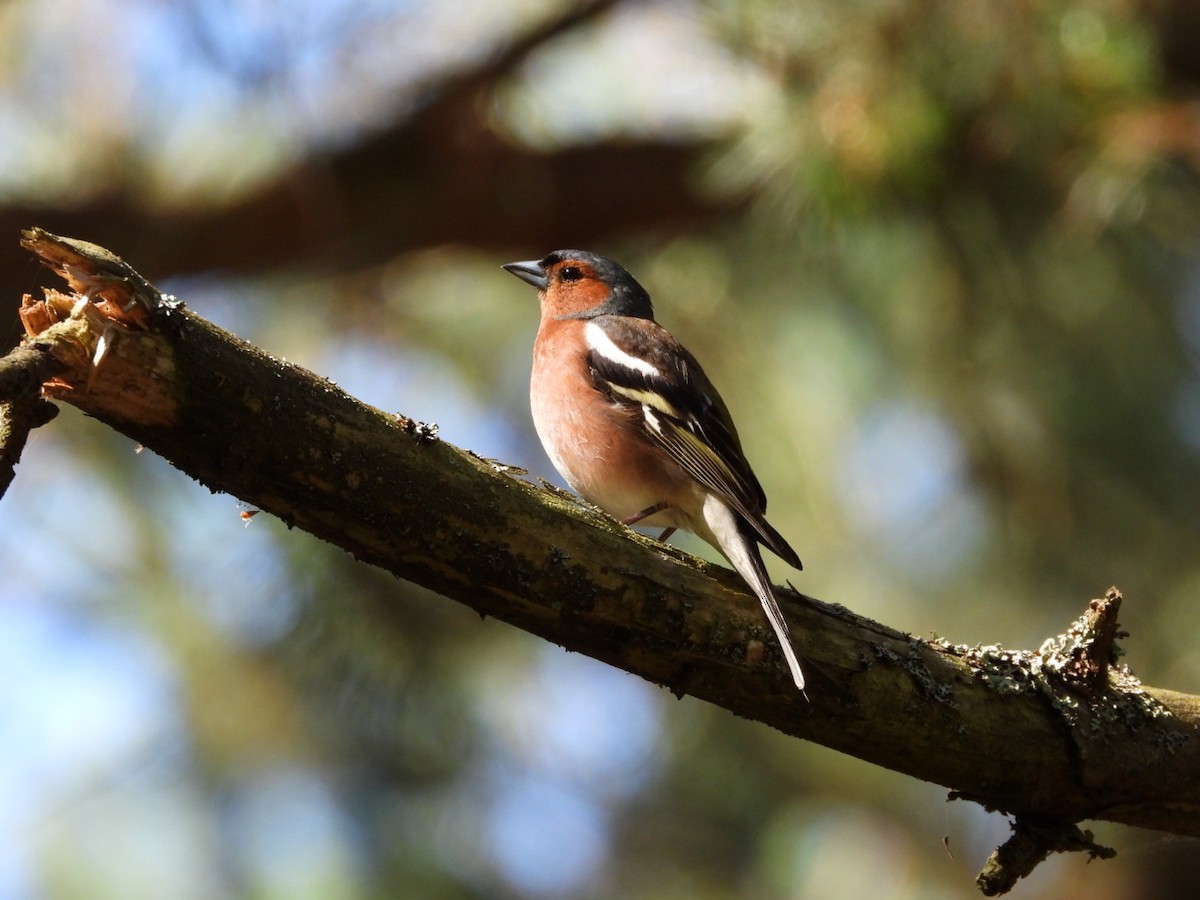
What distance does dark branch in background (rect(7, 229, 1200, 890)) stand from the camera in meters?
2.38

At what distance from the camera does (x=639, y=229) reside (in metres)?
6.46

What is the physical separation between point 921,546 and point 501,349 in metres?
2.66

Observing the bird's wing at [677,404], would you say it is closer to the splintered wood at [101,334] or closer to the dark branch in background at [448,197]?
the dark branch in background at [448,197]

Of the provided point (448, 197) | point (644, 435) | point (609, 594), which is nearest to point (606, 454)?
point (644, 435)

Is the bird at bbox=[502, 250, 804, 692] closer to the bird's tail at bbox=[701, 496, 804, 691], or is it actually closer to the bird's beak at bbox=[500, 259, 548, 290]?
the bird's tail at bbox=[701, 496, 804, 691]

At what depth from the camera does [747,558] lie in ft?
11.1

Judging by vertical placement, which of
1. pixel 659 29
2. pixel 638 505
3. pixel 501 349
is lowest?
pixel 638 505

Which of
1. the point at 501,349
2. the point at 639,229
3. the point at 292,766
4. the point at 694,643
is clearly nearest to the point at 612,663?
the point at 694,643

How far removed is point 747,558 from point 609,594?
0.67 m

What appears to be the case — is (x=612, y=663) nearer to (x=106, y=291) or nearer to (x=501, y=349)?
(x=106, y=291)

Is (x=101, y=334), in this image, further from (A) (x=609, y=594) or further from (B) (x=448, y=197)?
(B) (x=448, y=197)

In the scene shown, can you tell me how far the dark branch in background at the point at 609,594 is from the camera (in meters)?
2.38

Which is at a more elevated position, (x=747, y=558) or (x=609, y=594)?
(x=747, y=558)

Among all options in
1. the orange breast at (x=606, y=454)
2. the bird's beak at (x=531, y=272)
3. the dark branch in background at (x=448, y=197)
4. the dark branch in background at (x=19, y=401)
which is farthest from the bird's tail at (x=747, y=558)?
the dark branch in background at (x=448, y=197)
